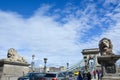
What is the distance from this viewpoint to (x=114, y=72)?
37.8ft

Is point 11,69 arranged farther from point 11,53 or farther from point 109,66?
Result: point 109,66

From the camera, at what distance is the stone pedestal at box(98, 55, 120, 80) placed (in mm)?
11453

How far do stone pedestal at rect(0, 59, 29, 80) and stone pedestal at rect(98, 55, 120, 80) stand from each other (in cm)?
613

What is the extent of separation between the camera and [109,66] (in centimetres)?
1170

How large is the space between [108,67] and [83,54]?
191 ft

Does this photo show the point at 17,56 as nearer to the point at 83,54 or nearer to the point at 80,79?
the point at 80,79

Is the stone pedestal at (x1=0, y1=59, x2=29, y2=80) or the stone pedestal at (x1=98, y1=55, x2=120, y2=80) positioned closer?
the stone pedestal at (x1=98, y1=55, x2=120, y2=80)

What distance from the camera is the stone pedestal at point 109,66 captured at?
1145 cm

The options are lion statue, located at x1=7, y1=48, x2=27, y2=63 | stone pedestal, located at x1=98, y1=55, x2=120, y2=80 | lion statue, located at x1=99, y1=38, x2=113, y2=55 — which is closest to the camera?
stone pedestal, located at x1=98, y1=55, x2=120, y2=80

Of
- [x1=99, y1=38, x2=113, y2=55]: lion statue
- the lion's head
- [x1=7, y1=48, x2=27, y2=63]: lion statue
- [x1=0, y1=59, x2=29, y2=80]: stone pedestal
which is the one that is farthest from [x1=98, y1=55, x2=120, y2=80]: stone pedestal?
the lion's head

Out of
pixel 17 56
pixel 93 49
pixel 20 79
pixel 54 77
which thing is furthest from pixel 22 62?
pixel 93 49

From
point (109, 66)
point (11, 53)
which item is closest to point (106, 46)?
point (109, 66)

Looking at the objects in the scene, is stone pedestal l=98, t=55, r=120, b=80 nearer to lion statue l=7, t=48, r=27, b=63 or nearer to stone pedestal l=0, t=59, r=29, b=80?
stone pedestal l=0, t=59, r=29, b=80

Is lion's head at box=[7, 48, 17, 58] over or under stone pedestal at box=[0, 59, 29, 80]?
over
